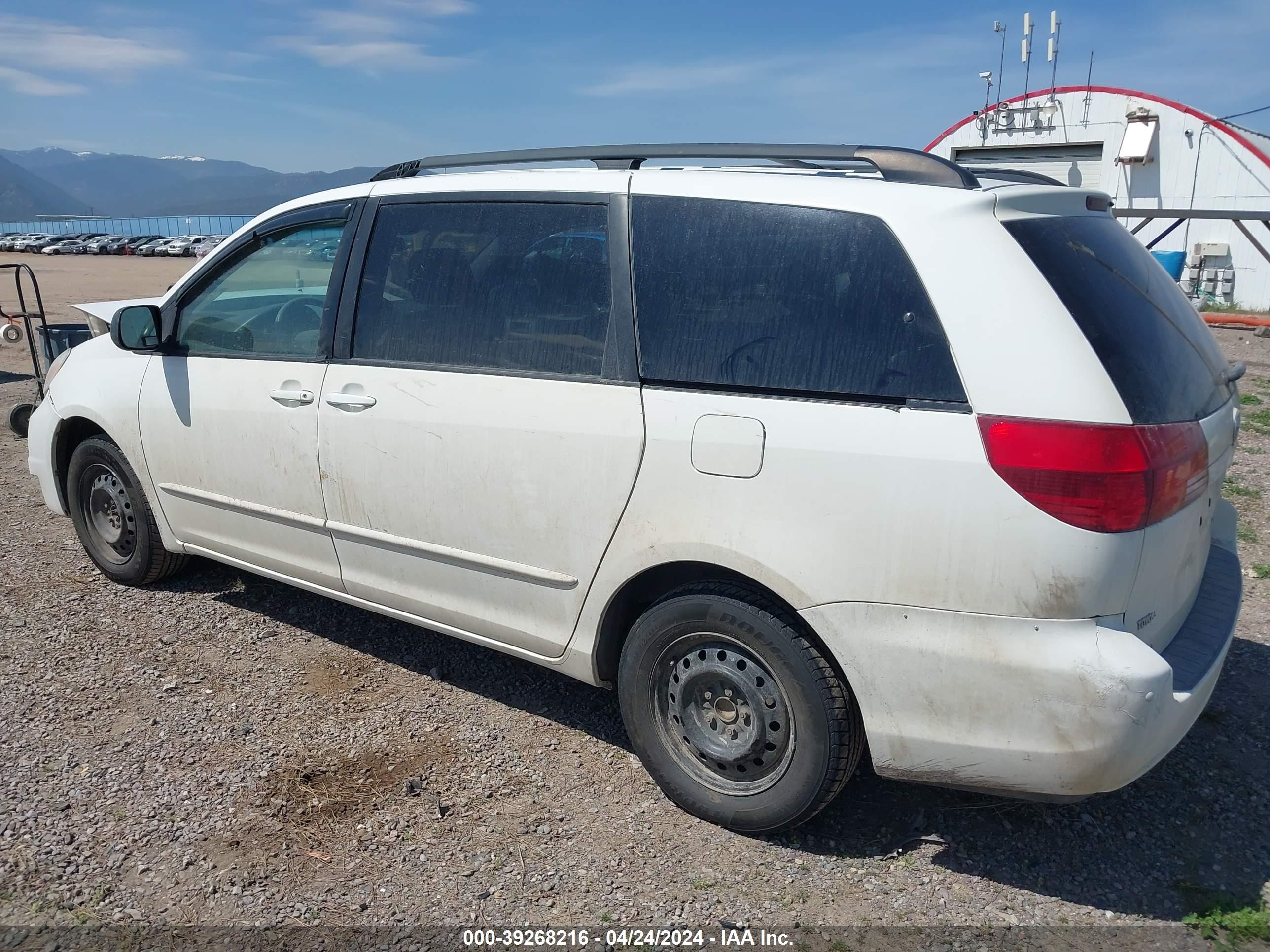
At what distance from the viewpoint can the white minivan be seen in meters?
2.46

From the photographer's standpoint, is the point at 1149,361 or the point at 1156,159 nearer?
the point at 1149,361

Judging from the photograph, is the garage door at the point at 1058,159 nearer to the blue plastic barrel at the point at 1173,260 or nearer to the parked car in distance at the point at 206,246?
the blue plastic barrel at the point at 1173,260

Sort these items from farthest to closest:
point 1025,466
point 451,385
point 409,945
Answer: point 451,385 → point 409,945 → point 1025,466

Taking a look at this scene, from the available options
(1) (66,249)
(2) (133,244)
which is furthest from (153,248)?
(1) (66,249)

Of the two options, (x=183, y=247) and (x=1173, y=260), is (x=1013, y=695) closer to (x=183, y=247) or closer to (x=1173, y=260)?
(x=1173, y=260)

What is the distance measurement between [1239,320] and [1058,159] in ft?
26.4

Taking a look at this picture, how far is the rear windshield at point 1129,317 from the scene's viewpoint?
254 cm

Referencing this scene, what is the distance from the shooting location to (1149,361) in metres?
2.65

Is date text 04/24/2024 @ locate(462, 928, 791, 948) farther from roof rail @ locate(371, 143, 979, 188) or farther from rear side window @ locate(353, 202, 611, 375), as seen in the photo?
roof rail @ locate(371, 143, 979, 188)

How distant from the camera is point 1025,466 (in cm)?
242

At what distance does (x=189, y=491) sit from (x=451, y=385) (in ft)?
5.53

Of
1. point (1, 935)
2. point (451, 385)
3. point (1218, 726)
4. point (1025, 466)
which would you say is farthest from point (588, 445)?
point (1218, 726)

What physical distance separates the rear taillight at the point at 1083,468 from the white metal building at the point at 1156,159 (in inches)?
845

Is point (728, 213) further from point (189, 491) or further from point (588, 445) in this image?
point (189, 491)
